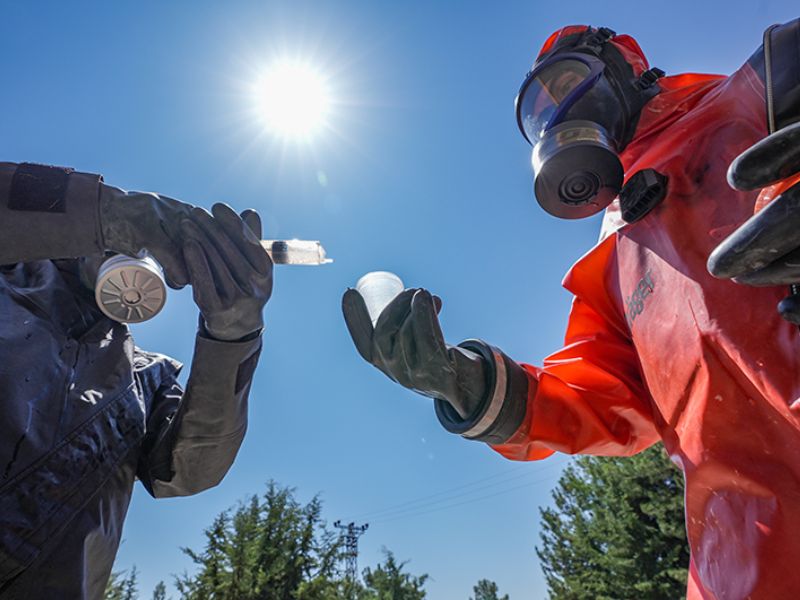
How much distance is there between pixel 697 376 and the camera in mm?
1400

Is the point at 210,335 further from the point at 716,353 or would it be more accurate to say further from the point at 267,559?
the point at 267,559

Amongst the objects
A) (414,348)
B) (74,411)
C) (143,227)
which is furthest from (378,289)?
(74,411)

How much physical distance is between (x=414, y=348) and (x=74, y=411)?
4.46 ft

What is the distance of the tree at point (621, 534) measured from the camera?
548 inches

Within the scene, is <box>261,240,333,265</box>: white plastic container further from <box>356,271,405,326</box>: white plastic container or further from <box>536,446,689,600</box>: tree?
<box>536,446,689,600</box>: tree

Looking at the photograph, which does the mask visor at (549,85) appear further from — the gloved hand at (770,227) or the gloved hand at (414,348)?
the gloved hand at (770,227)

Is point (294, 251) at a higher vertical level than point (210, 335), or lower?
higher

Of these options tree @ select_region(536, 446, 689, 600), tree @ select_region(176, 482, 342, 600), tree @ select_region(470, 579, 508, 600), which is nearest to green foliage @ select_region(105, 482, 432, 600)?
tree @ select_region(176, 482, 342, 600)

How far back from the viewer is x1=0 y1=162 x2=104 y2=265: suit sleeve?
152 cm

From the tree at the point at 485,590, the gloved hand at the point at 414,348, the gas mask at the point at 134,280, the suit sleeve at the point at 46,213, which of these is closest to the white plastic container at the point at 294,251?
the gas mask at the point at 134,280

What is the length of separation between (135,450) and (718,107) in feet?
8.89

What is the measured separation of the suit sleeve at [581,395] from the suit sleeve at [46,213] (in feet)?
4.81

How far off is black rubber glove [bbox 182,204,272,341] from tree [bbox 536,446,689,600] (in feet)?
51.7

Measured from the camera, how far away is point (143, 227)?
5.42ft
